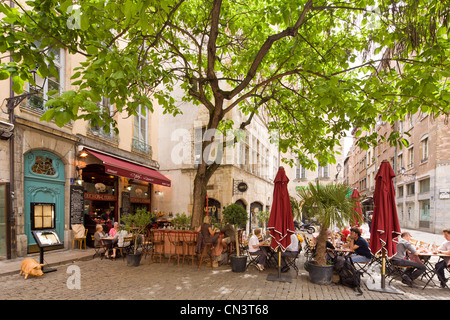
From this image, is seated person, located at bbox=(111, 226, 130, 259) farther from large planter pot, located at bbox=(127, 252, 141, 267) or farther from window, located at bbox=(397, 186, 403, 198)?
window, located at bbox=(397, 186, 403, 198)

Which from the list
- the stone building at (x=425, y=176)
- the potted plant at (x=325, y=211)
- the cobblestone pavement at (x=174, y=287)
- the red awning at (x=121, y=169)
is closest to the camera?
the cobblestone pavement at (x=174, y=287)

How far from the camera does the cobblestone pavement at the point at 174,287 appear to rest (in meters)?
5.40

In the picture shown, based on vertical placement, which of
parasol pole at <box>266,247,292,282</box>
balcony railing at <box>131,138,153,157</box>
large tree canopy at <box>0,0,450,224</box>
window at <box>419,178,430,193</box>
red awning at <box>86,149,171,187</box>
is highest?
large tree canopy at <box>0,0,450,224</box>

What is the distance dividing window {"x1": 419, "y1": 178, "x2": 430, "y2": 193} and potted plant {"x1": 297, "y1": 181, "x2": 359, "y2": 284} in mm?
16299

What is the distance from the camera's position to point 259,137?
2147 centimetres

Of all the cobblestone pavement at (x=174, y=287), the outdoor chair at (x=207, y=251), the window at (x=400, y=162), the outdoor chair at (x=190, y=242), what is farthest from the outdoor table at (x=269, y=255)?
the window at (x=400, y=162)

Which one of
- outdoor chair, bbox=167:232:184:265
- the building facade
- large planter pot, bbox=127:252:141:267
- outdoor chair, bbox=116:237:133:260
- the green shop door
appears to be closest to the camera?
large planter pot, bbox=127:252:141:267

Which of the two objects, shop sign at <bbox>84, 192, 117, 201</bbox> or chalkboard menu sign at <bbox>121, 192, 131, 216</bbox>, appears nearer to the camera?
shop sign at <bbox>84, 192, 117, 201</bbox>

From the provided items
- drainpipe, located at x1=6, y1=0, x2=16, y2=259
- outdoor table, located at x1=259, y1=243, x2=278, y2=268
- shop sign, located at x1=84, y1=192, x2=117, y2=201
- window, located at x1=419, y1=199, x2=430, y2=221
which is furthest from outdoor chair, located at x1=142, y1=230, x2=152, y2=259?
window, located at x1=419, y1=199, x2=430, y2=221

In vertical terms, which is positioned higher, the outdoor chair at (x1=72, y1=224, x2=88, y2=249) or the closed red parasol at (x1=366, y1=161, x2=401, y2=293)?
the closed red parasol at (x1=366, y1=161, x2=401, y2=293)

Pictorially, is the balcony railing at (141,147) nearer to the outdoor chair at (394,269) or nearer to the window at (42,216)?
the window at (42,216)

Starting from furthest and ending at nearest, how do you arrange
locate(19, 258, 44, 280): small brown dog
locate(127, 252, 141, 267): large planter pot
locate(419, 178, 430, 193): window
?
locate(419, 178, 430, 193): window, locate(127, 252, 141, 267): large planter pot, locate(19, 258, 44, 280): small brown dog

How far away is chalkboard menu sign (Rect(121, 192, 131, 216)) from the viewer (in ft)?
43.6

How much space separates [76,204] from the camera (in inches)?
402
